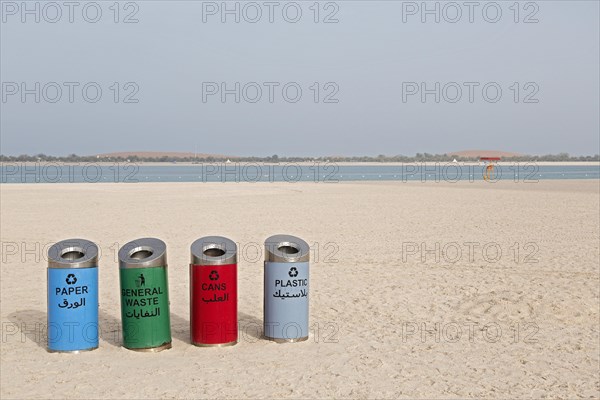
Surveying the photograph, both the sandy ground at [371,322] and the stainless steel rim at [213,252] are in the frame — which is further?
the stainless steel rim at [213,252]

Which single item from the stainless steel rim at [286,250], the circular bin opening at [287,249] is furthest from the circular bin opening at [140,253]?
the circular bin opening at [287,249]

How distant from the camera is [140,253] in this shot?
21.2 feet

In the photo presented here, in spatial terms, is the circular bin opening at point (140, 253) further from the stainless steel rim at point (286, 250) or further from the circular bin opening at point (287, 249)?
the circular bin opening at point (287, 249)

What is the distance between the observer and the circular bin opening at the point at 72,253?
20.8 feet

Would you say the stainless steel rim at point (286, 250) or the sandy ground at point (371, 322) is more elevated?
the stainless steel rim at point (286, 250)

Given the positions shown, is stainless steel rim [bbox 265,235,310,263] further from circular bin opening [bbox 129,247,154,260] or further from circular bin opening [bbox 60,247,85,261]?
circular bin opening [bbox 60,247,85,261]

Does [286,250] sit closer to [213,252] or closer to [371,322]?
[213,252]

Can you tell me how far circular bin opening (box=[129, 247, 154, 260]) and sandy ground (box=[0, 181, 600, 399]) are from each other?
0.85m

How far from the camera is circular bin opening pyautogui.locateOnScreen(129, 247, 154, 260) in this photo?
6336mm

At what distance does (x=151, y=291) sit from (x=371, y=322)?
2.42 m

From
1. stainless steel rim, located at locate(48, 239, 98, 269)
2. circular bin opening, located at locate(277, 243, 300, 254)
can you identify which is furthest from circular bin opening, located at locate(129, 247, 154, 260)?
circular bin opening, located at locate(277, 243, 300, 254)

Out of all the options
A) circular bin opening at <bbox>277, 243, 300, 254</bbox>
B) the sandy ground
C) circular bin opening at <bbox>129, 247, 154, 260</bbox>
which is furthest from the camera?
circular bin opening at <bbox>277, 243, 300, 254</bbox>

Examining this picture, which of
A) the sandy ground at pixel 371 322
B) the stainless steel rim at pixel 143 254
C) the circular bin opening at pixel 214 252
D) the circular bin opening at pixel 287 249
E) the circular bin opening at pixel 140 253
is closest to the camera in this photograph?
the sandy ground at pixel 371 322

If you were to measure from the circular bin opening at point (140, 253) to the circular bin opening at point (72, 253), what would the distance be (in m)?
0.43
